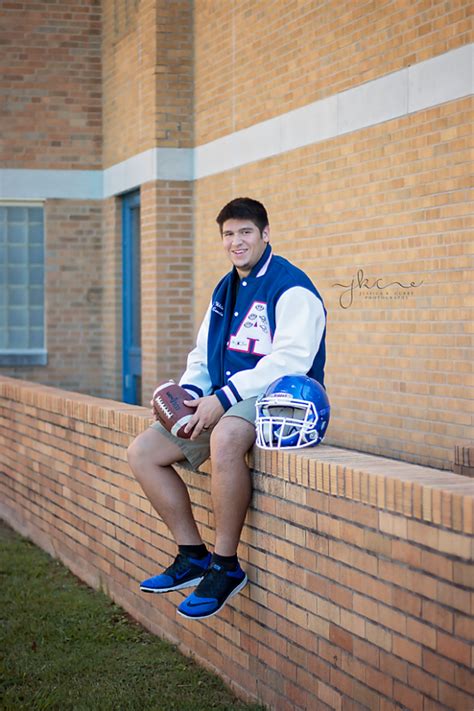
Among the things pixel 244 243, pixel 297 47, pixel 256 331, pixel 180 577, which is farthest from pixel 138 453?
pixel 297 47

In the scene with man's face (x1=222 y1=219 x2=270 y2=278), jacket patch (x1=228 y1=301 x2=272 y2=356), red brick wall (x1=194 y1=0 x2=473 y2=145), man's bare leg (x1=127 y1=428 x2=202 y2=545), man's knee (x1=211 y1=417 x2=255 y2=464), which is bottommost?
man's bare leg (x1=127 y1=428 x2=202 y2=545)

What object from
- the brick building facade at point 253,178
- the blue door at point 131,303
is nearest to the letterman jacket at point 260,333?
the brick building facade at point 253,178

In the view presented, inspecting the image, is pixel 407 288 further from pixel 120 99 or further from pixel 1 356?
pixel 1 356

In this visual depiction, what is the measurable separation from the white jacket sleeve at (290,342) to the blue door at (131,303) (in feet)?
32.9

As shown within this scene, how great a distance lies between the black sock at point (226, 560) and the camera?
498 cm

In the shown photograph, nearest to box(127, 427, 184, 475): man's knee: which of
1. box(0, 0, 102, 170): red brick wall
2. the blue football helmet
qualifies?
the blue football helmet

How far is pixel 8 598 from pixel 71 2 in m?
10.6

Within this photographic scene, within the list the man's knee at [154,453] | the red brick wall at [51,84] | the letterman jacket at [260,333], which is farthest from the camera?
the red brick wall at [51,84]

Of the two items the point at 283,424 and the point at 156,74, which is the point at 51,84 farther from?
the point at 283,424

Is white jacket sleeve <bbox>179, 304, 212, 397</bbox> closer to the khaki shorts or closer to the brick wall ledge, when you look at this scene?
the khaki shorts

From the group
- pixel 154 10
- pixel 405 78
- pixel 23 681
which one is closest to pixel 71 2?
pixel 154 10

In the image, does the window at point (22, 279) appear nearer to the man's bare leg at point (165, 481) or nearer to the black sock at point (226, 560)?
the man's bare leg at point (165, 481)

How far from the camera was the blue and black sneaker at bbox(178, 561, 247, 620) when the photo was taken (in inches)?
193

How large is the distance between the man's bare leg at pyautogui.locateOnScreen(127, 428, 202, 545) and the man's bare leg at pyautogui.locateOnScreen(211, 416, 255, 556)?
48 cm
